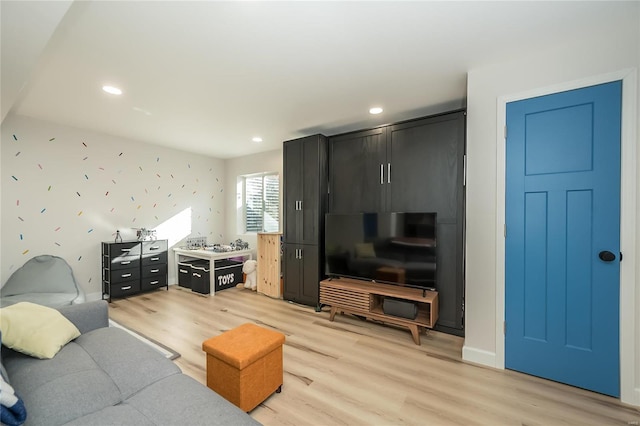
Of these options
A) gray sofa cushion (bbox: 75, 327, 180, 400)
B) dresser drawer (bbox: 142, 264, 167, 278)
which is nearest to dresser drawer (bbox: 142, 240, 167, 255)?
dresser drawer (bbox: 142, 264, 167, 278)

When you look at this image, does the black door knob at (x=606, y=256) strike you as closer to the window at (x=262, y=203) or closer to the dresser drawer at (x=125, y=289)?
the window at (x=262, y=203)

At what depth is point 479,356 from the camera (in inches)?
89.4

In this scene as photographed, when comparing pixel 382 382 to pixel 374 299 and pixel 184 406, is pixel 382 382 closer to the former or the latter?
pixel 374 299

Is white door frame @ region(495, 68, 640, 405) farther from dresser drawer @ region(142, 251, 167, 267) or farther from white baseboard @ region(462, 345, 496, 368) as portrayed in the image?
dresser drawer @ region(142, 251, 167, 267)

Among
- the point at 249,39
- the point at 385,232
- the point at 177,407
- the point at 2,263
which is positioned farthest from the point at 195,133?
the point at 177,407

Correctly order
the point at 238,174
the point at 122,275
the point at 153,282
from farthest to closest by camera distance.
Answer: the point at 238,174 → the point at 153,282 → the point at 122,275

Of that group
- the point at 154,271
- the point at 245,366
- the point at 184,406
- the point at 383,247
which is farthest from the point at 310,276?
the point at 154,271

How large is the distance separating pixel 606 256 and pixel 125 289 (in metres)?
5.53

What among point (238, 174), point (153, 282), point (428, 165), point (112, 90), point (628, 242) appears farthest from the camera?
point (238, 174)

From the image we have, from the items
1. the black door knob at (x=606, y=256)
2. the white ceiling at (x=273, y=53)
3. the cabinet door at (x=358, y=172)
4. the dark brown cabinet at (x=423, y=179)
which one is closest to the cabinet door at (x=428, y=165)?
the dark brown cabinet at (x=423, y=179)

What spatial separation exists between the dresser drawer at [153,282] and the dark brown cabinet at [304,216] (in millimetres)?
2181

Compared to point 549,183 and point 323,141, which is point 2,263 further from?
point 549,183

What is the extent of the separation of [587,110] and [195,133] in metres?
4.43

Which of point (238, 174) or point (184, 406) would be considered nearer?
point (184, 406)
